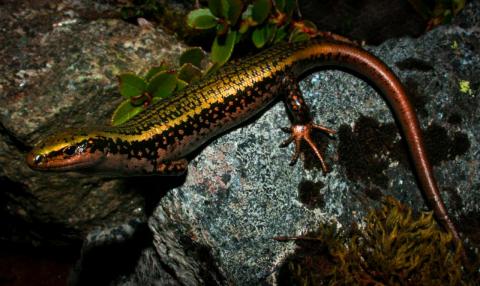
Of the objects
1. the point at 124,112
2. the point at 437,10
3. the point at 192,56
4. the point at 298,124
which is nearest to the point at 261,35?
the point at 192,56

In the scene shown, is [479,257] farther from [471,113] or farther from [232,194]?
[232,194]

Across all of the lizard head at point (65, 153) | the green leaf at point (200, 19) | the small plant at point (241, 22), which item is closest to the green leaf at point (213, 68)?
the small plant at point (241, 22)

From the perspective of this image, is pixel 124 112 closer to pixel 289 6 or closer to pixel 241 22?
pixel 241 22

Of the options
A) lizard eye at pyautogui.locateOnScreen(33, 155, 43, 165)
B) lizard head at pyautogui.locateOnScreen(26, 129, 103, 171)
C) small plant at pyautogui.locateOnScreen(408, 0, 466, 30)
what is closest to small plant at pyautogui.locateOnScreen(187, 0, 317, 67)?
small plant at pyautogui.locateOnScreen(408, 0, 466, 30)

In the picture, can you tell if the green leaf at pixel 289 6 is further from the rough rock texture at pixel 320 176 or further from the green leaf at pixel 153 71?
the green leaf at pixel 153 71

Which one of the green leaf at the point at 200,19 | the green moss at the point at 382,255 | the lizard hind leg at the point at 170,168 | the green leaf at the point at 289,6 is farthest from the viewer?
the green leaf at the point at 289,6
